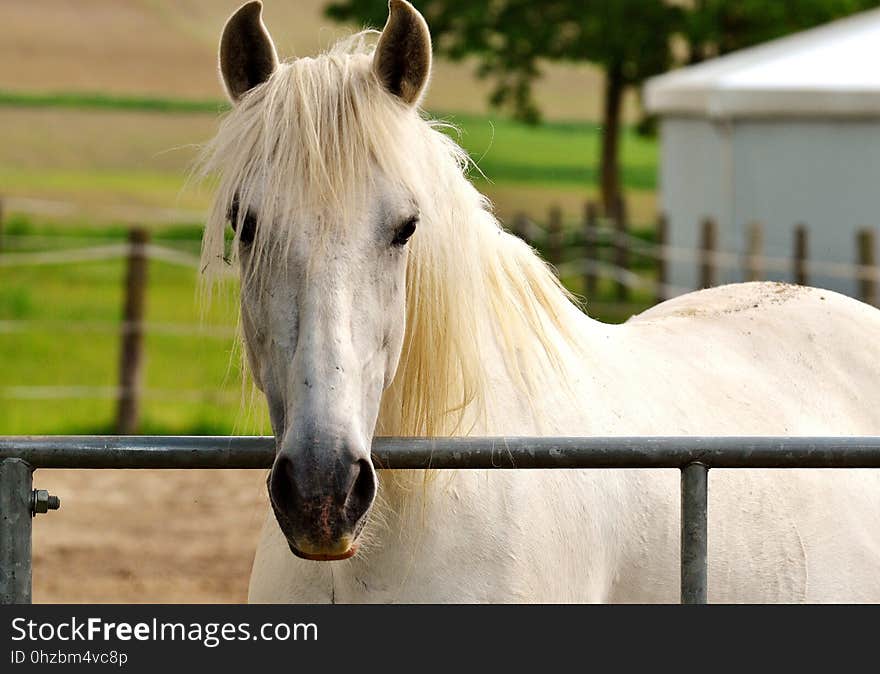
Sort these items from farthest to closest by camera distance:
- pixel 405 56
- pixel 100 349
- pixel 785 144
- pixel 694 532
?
pixel 785 144, pixel 100 349, pixel 405 56, pixel 694 532

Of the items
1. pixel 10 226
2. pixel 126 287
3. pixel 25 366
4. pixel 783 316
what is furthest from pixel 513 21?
pixel 783 316

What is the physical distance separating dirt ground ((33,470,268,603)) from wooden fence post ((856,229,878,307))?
6.75 meters

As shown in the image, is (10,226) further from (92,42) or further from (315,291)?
(92,42)

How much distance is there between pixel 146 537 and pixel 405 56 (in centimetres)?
550

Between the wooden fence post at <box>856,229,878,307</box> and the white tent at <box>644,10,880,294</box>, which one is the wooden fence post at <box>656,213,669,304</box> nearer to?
the white tent at <box>644,10,880,294</box>

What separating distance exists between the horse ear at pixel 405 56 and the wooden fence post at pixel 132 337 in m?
8.14

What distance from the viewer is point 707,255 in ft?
50.6

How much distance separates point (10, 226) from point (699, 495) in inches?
856

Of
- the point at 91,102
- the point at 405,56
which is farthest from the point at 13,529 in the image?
the point at 91,102

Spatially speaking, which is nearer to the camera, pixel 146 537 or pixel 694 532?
pixel 694 532

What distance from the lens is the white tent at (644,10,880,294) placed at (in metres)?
15.8

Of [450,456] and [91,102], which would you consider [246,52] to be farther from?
[91,102]

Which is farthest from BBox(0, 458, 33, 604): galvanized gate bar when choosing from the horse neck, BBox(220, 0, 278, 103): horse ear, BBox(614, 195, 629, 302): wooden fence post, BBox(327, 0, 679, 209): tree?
BBox(327, 0, 679, 209): tree
